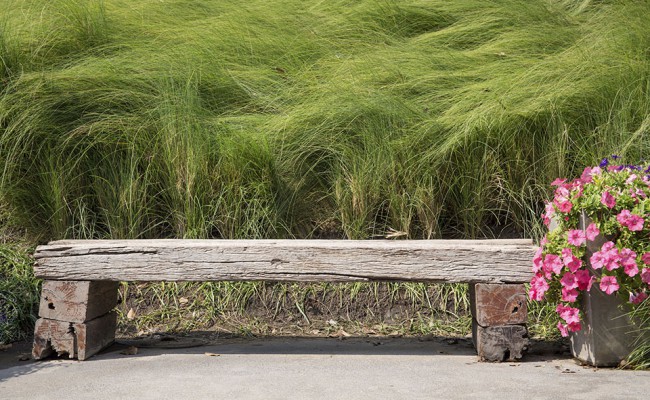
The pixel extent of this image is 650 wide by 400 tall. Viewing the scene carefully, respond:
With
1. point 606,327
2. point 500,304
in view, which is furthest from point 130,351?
point 606,327

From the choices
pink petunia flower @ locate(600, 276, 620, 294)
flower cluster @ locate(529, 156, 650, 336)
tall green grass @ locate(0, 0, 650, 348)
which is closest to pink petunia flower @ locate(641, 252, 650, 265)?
flower cluster @ locate(529, 156, 650, 336)

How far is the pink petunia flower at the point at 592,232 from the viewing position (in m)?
3.34

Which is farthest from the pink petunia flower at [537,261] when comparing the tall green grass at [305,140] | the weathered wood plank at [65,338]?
the weathered wood plank at [65,338]

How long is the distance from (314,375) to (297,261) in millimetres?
457

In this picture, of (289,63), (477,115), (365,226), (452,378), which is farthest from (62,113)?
(452,378)

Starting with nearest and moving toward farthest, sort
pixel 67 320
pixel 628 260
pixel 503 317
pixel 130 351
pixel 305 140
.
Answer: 1. pixel 628 260
2. pixel 503 317
3. pixel 67 320
4. pixel 130 351
5. pixel 305 140

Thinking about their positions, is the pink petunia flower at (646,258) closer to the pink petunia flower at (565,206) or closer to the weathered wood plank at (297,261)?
the pink petunia flower at (565,206)

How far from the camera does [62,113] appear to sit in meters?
4.71

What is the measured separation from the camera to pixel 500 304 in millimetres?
3582

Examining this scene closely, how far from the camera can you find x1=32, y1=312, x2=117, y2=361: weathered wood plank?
372 centimetres

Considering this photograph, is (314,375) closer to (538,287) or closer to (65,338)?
(538,287)

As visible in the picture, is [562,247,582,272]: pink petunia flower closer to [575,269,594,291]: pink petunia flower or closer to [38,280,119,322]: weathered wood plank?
[575,269,594,291]: pink petunia flower

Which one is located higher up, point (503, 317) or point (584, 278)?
point (584, 278)

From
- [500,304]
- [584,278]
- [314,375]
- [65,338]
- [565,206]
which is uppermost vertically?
[565,206]
